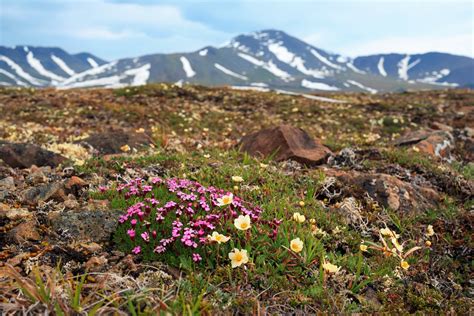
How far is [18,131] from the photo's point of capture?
1564cm

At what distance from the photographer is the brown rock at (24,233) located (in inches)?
185

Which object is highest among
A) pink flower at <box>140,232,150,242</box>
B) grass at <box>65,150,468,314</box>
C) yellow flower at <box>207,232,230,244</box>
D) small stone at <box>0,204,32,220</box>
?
yellow flower at <box>207,232,230,244</box>

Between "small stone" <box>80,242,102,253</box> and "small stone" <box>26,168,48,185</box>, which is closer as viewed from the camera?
"small stone" <box>80,242,102,253</box>

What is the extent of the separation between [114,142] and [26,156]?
328 cm

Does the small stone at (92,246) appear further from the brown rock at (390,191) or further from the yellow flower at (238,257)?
the brown rock at (390,191)

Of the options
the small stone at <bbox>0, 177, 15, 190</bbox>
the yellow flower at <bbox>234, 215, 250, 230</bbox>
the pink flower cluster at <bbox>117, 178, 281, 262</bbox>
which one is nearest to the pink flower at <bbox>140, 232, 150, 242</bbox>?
the pink flower cluster at <bbox>117, 178, 281, 262</bbox>

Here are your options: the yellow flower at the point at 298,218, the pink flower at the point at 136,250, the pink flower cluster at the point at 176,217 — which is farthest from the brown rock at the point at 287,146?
the pink flower at the point at 136,250

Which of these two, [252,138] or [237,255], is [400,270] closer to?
[237,255]

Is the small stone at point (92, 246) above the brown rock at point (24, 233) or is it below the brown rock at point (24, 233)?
below

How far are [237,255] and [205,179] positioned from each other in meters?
3.15

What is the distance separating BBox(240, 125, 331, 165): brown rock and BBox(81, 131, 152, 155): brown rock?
3142 millimetres

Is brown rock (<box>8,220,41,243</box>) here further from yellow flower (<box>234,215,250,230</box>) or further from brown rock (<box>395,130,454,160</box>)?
brown rock (<box>395,130,454,160</box>)

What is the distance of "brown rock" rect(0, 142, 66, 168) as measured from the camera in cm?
877

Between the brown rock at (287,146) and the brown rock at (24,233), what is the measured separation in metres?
5.71
